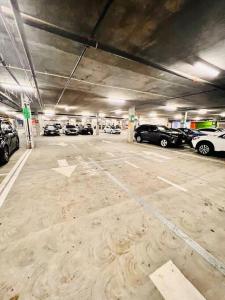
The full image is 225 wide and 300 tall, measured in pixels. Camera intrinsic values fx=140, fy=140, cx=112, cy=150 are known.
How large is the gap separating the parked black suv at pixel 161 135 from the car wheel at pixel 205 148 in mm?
2309

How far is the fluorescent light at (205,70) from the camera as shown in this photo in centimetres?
467

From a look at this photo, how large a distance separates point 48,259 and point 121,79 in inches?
268

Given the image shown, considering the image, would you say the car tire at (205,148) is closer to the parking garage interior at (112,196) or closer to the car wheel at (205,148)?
the car wheel at (205,148)

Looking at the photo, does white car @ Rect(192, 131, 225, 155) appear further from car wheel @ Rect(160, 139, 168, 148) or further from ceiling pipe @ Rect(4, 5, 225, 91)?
ceiling pipe @ Rect(4, 5, 225, 91)

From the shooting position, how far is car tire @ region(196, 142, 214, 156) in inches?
314

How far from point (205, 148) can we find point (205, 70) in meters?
4.69

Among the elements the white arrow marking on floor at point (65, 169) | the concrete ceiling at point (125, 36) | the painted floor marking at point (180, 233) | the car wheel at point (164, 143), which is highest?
the concrete ceiling at point (125, 36)

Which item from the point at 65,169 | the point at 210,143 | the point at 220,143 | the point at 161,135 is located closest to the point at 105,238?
the point at 65,169

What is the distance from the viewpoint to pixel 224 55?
404 cm

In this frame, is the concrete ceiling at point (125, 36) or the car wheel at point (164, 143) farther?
the car wheel at point (164, 143)

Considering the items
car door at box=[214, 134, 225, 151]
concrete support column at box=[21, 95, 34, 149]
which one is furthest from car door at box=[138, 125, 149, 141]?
concrete support column at box=[21, 95, 34, 149]

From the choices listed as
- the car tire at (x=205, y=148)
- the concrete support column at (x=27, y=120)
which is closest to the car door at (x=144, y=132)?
the car tire at (x=205, y=148)

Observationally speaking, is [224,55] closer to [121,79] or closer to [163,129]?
[121,79]

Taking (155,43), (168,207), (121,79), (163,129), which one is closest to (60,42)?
(155,43)
